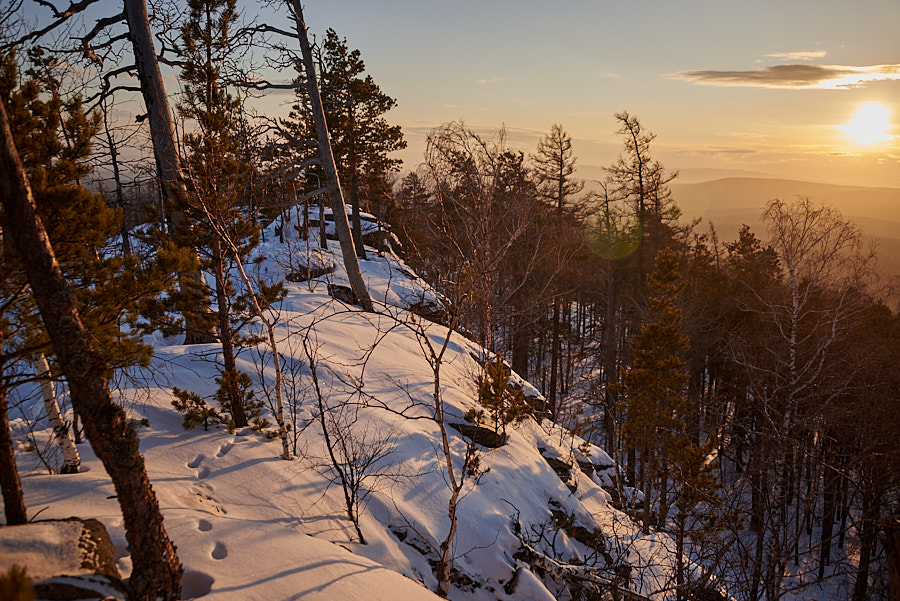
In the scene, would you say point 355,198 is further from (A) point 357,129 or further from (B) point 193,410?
(B) point 193,410

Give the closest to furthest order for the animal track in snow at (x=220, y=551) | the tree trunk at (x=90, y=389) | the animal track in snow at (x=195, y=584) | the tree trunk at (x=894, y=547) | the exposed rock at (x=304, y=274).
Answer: the tree trunk at (x=90, y=389), the animal track in snow at (x=195, y=584), the animal track in snow at (x=220, y=551), the tree trunk at (x=894, y=547), the exposed rock at (x=304, y=274)

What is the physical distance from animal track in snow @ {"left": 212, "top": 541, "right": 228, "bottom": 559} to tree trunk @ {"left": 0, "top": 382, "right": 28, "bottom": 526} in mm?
1520

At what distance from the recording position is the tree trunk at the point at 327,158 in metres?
11.6

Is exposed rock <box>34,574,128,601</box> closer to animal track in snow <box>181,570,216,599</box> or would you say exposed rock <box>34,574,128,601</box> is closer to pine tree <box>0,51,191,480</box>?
animal track in snow <box>181,570,216,599</box>

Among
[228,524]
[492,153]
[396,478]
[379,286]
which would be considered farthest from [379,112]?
[228,524]

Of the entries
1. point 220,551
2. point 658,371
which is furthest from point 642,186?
point 220,551

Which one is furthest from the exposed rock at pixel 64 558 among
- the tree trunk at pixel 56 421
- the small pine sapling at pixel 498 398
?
the small pine sapling at pixel 498 398

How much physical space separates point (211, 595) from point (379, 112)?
21.5 meters

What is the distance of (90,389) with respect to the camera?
3023 mm

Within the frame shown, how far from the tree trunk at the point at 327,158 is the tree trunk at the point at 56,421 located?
6576 millimetres

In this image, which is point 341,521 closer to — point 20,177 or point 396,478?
point 396,478

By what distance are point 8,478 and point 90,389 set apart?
5.26 ft

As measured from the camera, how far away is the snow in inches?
176

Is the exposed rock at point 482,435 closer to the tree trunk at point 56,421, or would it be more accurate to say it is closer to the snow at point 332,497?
the snow at point 332,497
